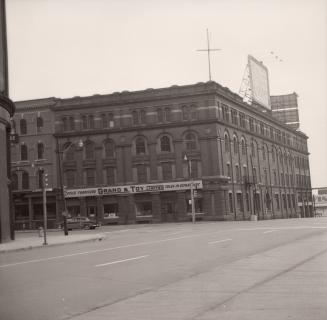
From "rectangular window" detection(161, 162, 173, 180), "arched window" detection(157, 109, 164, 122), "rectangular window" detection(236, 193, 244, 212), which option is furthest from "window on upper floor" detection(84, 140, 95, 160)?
"rectangular window" detection(236, 193, 244, 212)

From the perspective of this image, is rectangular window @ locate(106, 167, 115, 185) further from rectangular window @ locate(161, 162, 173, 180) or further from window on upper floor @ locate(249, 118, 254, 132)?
window on upper floor @ locate(249, 118, 254, 132)

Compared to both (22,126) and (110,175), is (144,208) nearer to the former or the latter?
(110,175)

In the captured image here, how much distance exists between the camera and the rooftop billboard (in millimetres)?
76250

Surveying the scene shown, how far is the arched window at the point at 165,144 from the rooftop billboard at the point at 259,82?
67.8 ft

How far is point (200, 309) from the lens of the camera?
315 inches

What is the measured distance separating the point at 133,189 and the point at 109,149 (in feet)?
18.8

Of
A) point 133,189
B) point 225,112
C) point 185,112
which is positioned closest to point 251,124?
point 225,112

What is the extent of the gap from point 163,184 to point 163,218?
3699mm

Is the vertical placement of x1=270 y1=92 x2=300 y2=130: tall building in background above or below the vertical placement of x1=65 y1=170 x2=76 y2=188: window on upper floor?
above

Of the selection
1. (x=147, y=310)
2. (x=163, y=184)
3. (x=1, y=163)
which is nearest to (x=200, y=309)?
(x=147, y=310)

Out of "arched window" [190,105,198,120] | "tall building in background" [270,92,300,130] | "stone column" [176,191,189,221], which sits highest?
"tall building in background" [270,92,300,130]

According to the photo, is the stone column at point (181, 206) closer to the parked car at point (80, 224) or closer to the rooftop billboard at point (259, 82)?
the parked car at point (80, 224)

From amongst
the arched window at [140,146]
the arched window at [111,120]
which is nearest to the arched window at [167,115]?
the arched window at [140,146]

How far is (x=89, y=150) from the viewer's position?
6266 centimetres
